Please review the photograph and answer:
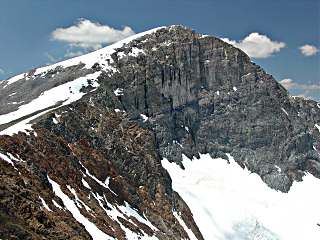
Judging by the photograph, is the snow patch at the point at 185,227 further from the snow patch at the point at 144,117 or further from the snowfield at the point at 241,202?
the snow patch at the point at 144,117

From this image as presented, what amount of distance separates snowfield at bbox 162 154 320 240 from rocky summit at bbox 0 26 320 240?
17.5ft

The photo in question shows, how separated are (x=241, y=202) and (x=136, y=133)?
51429 mm

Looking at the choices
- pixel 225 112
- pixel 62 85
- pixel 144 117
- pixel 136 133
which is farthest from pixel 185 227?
pixel 225 112

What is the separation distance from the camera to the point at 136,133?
241 feet

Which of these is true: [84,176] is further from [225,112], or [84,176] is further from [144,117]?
[225,112]

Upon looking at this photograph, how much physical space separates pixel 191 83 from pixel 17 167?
112 metres

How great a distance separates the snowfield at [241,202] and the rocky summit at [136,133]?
5.34 m

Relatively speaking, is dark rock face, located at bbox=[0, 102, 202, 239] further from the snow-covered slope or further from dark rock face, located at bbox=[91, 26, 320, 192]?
dark rock face, located at bbox=[91, 26, 320, 192]

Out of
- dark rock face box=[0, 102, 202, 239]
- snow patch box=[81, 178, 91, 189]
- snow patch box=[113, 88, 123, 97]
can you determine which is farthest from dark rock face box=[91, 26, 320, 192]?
snow patch box=[81, 178, 91, 189]

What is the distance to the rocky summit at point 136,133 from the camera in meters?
Answer: 28.3

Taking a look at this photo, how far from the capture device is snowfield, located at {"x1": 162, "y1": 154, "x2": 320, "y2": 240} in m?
89.3

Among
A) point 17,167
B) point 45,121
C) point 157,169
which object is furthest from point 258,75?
point 17,167

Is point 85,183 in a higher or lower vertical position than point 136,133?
lower

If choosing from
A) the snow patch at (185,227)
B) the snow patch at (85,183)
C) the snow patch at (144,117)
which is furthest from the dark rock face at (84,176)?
the snow patch at (144,117)
